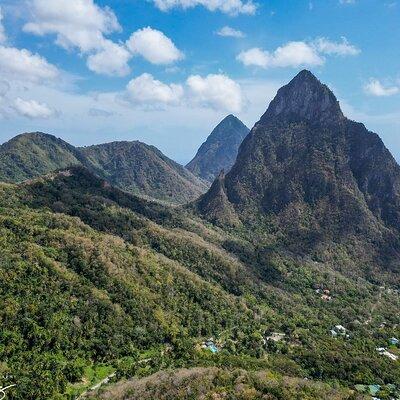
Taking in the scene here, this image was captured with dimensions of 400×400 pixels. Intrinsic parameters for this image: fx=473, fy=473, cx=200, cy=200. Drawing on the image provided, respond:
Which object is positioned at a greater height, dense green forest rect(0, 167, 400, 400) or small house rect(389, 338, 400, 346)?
dense green forest rect(0, 167, 400, 400)

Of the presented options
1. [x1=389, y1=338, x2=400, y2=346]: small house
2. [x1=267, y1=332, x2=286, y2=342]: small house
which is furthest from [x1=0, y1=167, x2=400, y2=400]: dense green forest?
[x1=389, y1=338, x2=400, y2=346]: small house

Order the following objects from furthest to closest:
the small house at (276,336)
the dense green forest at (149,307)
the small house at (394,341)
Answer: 1. the small house at (394,341)
2. the small house at (276,336)
3. the dense green forest at (149,307)

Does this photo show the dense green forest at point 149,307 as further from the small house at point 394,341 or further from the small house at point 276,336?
the small house at point 394,341

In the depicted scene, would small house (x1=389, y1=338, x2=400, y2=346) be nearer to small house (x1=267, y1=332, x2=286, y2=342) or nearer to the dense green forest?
the dense green forest

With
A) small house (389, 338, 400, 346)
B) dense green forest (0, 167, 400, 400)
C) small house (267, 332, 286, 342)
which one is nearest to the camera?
dense green forest (0, 167, 400, 400)

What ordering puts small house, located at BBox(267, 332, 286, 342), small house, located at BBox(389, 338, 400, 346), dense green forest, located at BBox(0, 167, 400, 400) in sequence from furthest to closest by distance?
small house, located at BBox(389, 338, 400, 346) < small house, located at BBox(267, 332, 286, 342) < dense green forest, located at BBox(0, 167, 400, 400)

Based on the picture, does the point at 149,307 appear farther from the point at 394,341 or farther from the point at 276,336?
the point at 394,341

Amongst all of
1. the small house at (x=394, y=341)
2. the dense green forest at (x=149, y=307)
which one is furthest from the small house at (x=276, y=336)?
the small house at (x=394, y=341)

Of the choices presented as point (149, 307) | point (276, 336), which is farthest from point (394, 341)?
point (149, 307)

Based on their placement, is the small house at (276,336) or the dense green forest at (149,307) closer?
the dense green forest at (149,307)
